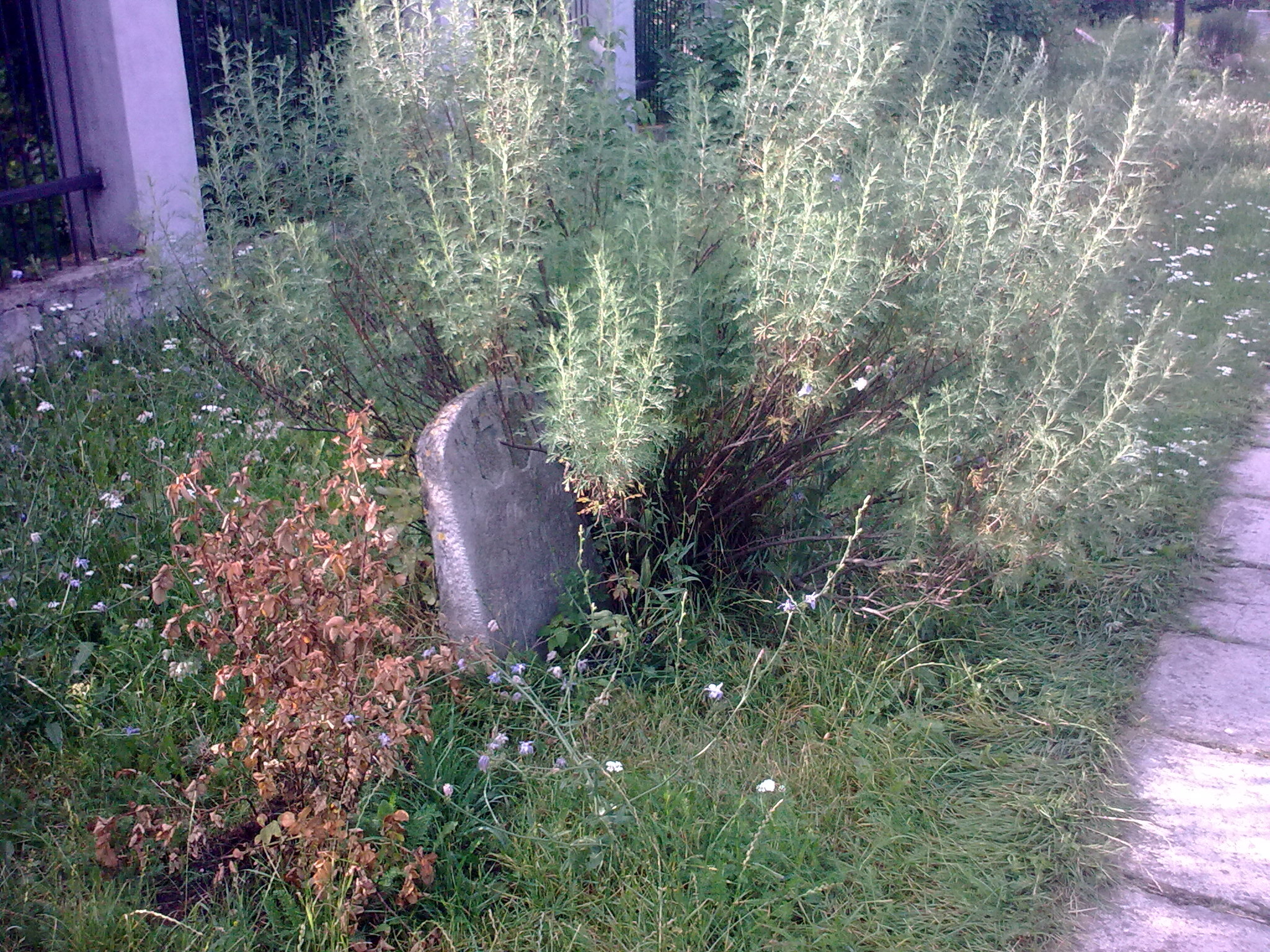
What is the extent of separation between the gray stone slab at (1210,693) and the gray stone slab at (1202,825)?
84 mm

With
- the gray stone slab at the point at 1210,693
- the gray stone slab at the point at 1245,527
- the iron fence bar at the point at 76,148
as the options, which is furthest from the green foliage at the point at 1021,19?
the gray stone slab at the point at 1210,693

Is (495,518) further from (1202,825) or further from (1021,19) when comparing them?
(1021,19)

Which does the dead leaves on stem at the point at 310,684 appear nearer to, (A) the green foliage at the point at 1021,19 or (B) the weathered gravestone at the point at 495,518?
(B) the weathered gravestone at the point at 495,518

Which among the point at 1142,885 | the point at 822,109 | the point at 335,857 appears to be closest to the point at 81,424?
the point at 335,857

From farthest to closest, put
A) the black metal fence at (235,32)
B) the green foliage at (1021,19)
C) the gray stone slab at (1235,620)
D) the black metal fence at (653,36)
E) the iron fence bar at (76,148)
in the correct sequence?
the green foliage at (1021,19), the black metal fence at (653,36), the black metal fence at (235,32), the iron fence bar at (76,148), the gray stone slab at (1235,620)

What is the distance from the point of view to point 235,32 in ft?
19.4

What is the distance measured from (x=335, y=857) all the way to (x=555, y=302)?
1.38 metres

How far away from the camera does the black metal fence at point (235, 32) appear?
5.82 m

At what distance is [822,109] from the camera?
3.25 meters

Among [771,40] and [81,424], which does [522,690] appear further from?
[771,40]

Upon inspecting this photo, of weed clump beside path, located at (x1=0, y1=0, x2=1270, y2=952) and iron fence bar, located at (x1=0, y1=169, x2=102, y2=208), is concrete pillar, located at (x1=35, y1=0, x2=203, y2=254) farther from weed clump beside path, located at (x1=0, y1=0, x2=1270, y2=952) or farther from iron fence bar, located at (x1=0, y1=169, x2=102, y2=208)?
weed clump beside path, located at (x1=0, y1=0, x2=1270, y2=952)

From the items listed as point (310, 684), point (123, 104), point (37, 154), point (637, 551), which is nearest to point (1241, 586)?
point (637, 551)

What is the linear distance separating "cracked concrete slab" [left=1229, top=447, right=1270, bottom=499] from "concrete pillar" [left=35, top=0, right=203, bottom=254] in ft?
15.7

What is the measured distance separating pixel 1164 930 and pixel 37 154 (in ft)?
18.8
